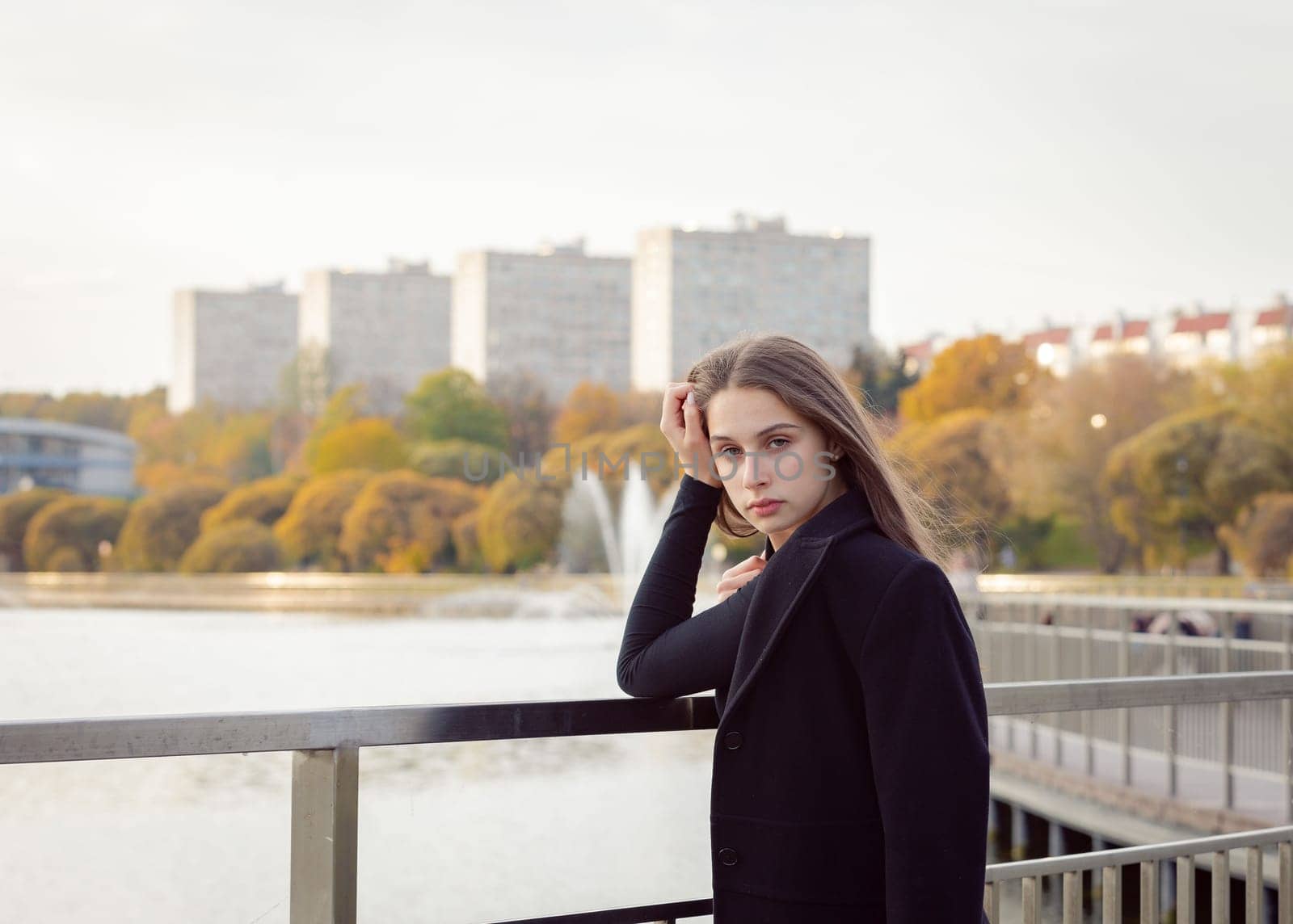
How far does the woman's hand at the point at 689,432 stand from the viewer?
2.02 metres

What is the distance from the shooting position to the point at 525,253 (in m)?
96.1

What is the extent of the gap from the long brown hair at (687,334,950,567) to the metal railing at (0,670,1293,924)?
17.0 inches

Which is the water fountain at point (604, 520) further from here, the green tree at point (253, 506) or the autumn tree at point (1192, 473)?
the autumn tree at point (1192, 473)

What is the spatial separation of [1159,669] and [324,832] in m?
9.44

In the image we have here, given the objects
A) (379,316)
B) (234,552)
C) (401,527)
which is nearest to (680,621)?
(401,527)

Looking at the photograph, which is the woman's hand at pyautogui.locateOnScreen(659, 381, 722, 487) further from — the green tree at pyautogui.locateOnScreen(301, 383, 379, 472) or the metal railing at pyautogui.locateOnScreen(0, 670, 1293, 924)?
the green tree at pyautogui.locateOnScreen(301, 383, 379, 472)

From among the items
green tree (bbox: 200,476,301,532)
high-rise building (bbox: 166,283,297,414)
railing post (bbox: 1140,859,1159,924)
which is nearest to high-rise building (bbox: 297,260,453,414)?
high-rise building (bbox: 166,283,297,414)

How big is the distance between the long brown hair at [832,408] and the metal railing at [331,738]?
43cm

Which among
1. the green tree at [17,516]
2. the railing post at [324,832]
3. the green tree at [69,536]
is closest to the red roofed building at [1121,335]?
the green tree at [69,536]

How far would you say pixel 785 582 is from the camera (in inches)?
68.7

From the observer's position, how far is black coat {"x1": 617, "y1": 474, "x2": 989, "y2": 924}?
1624 millimetres

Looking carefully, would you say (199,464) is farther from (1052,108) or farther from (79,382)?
(1052,108)

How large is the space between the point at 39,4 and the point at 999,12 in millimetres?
48082

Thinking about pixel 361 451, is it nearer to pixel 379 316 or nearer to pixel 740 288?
pixel 740 288
